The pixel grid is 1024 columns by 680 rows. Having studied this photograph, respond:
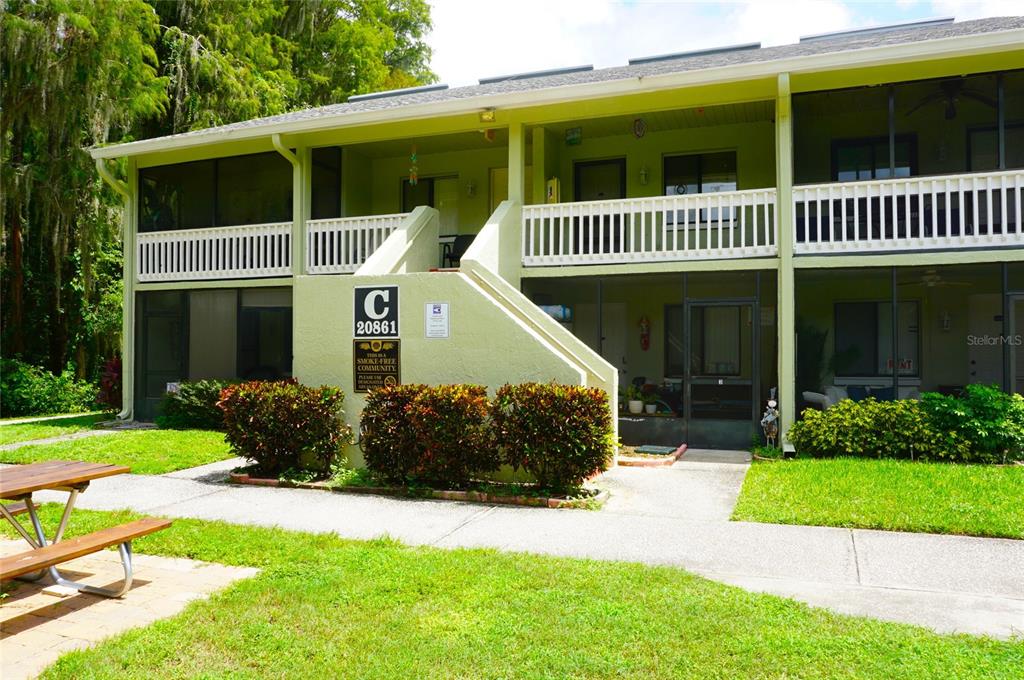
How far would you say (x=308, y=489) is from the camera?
8.88 m

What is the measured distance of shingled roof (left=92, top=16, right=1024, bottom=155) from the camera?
12305 millimetres

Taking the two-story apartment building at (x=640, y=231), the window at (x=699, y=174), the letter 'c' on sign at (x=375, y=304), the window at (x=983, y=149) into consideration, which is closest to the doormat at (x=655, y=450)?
the two-story apartment building at (x=640, y=231)

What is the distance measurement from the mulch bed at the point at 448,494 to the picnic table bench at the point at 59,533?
330cm

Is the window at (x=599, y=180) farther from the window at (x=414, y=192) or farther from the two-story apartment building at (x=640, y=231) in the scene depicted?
the window at (x=414, y=192)

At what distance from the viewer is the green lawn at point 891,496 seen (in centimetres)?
686

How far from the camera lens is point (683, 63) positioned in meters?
14.3

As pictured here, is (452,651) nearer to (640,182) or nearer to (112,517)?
(112,517)

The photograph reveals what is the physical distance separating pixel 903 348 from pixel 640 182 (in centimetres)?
612

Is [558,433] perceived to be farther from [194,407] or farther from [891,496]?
[194,407]

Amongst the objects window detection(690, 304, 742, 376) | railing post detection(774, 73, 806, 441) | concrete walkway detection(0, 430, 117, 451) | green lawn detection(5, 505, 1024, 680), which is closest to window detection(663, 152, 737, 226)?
window detection(690, 304, 742, 376)

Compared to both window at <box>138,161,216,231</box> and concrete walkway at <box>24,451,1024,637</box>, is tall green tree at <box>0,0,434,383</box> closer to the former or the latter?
→ window at <box>138,161,216,231</box>

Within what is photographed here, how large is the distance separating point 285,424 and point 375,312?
5.91ft

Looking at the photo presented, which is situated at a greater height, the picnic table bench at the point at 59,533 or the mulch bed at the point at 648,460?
the picnic table bench at the point at 59,533

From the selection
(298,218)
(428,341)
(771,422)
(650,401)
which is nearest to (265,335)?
(298,218)
